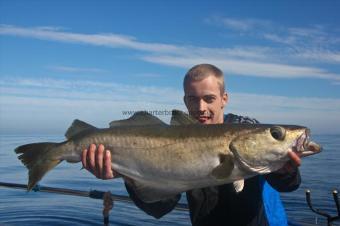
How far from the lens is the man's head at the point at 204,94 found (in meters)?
6.55

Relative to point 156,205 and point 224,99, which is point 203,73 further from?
point 156,205

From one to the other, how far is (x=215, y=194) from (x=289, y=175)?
1.05 metres

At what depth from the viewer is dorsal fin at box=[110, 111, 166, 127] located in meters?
6.02

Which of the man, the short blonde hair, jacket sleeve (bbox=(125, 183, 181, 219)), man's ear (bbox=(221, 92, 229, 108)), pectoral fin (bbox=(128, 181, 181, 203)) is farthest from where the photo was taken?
man's ear (bbox=(221, 92, 229, 108))

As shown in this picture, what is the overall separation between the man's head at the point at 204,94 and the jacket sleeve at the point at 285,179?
1.22 meters

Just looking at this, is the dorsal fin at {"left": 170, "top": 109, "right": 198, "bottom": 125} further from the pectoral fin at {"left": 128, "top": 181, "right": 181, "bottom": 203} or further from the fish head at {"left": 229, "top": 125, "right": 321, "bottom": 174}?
the pectoral fin at {"left": 128, "top": 181, "right": 181, "bottom": 203}

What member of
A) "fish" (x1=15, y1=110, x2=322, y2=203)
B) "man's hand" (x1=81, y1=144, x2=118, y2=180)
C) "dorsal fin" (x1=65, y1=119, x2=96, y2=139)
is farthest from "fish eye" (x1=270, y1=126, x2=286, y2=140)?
"dorsal fin" (x1=65, y1=119, x2=96, y2=139)

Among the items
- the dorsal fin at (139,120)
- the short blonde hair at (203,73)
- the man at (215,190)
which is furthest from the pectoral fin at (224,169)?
the short blonde hair at (203,73)

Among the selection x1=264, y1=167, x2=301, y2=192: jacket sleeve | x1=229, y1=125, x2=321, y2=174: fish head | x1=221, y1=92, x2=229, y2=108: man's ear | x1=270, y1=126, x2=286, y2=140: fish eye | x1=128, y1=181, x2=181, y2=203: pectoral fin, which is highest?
x1=221, y1=92, x2=229, y2=108: man's ear

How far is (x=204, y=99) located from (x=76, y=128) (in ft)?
6.05

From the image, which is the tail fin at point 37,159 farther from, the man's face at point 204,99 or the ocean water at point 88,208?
the ocean water at point 88,208

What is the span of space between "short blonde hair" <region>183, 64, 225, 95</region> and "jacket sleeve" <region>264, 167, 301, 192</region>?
1592 mm

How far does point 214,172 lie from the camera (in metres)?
5.27

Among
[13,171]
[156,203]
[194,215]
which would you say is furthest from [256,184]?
[13,171]
